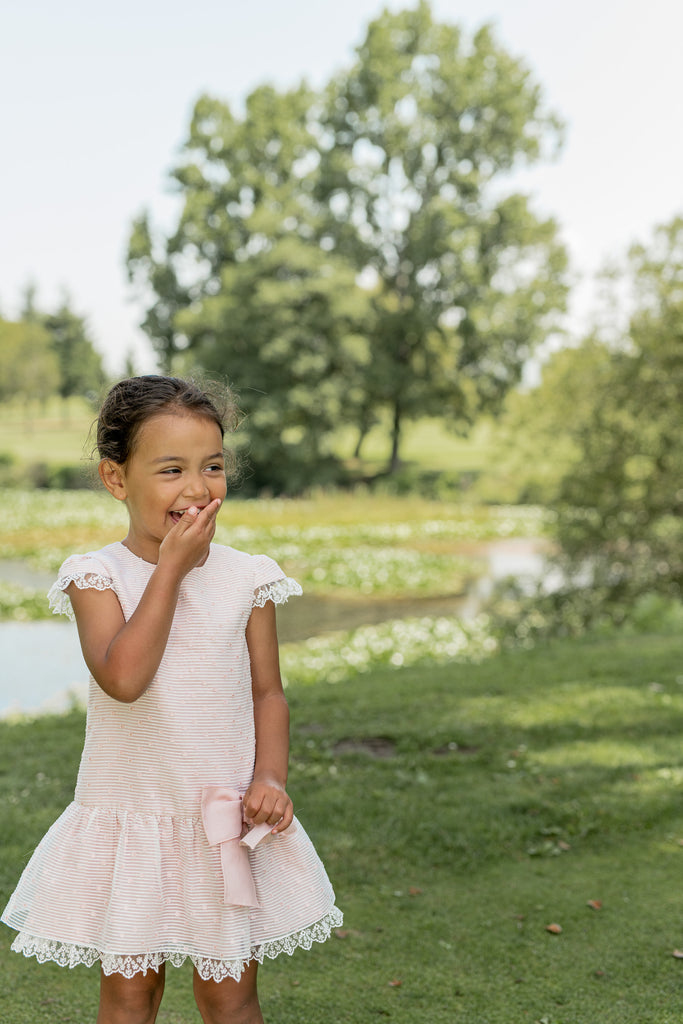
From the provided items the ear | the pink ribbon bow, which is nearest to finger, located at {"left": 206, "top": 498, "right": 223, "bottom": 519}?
the ear

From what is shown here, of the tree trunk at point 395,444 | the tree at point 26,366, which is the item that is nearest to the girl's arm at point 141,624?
the tree trunk at point 395,444

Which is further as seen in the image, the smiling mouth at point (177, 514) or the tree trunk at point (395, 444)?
the tree trunk at point (395, 444)

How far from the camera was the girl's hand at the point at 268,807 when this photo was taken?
224cm

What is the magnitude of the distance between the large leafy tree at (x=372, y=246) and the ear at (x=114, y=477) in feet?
119

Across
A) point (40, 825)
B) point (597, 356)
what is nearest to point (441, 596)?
point (597, 356)

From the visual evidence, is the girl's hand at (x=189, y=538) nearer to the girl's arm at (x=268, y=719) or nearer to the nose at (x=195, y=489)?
the nose at (x=195, y=489)

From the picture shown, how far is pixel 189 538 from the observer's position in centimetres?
222

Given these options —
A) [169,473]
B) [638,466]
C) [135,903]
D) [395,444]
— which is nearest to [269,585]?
[169,473]

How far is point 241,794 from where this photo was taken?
2342mm

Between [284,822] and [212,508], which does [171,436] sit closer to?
[212,508]

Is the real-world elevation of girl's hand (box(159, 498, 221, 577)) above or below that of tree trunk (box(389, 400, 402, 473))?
above

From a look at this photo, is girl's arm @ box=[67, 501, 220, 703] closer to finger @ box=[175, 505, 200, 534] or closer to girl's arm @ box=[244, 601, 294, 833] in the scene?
finger @ box=[175, 505, 200, 534]

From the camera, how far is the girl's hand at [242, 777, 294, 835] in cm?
224

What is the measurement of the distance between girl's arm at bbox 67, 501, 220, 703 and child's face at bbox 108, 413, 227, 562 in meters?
0.07
